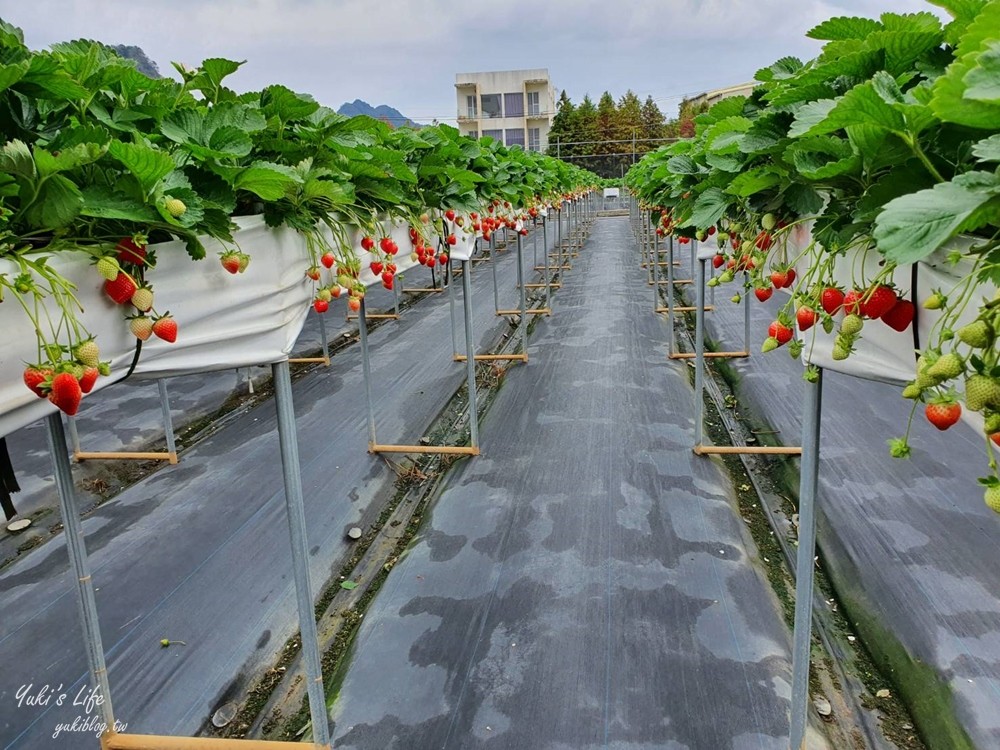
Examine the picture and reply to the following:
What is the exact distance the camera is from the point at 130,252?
1.34 metres

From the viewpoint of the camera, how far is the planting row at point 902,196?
2.39 feet

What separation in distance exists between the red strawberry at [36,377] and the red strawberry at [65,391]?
1 cm

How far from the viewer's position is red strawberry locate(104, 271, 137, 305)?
4.35 ft

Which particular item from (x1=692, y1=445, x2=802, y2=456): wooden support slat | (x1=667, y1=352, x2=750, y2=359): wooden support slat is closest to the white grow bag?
(x1=692, y1=445, x2=802, y2=456): wooden support slat

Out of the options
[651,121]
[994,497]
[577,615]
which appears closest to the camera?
[994,497]

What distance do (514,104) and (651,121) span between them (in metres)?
14.0

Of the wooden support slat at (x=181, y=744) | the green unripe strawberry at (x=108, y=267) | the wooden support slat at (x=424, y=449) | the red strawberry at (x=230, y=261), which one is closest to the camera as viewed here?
the green unripe strawberry at (x=108, y=267)

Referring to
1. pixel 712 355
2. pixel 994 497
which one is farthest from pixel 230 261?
pixel 712 355

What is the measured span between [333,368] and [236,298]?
201 inches

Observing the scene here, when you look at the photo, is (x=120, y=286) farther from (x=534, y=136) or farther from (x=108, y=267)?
(x=534, y=136)

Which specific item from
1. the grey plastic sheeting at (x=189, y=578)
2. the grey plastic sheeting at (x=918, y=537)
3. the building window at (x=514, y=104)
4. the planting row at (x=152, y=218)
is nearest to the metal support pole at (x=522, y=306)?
the grey plastic sheeting at (x=189, y=578)

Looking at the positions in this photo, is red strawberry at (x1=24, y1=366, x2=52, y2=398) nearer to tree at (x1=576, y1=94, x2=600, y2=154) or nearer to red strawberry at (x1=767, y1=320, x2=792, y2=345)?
red strawberry at (x1=767, y1=320, x2=792, y2=345)

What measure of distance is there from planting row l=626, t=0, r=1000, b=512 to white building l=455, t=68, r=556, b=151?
52.1 metres

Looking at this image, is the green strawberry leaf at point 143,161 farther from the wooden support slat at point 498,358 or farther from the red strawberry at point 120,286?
the wooden support slat at point 498,358
